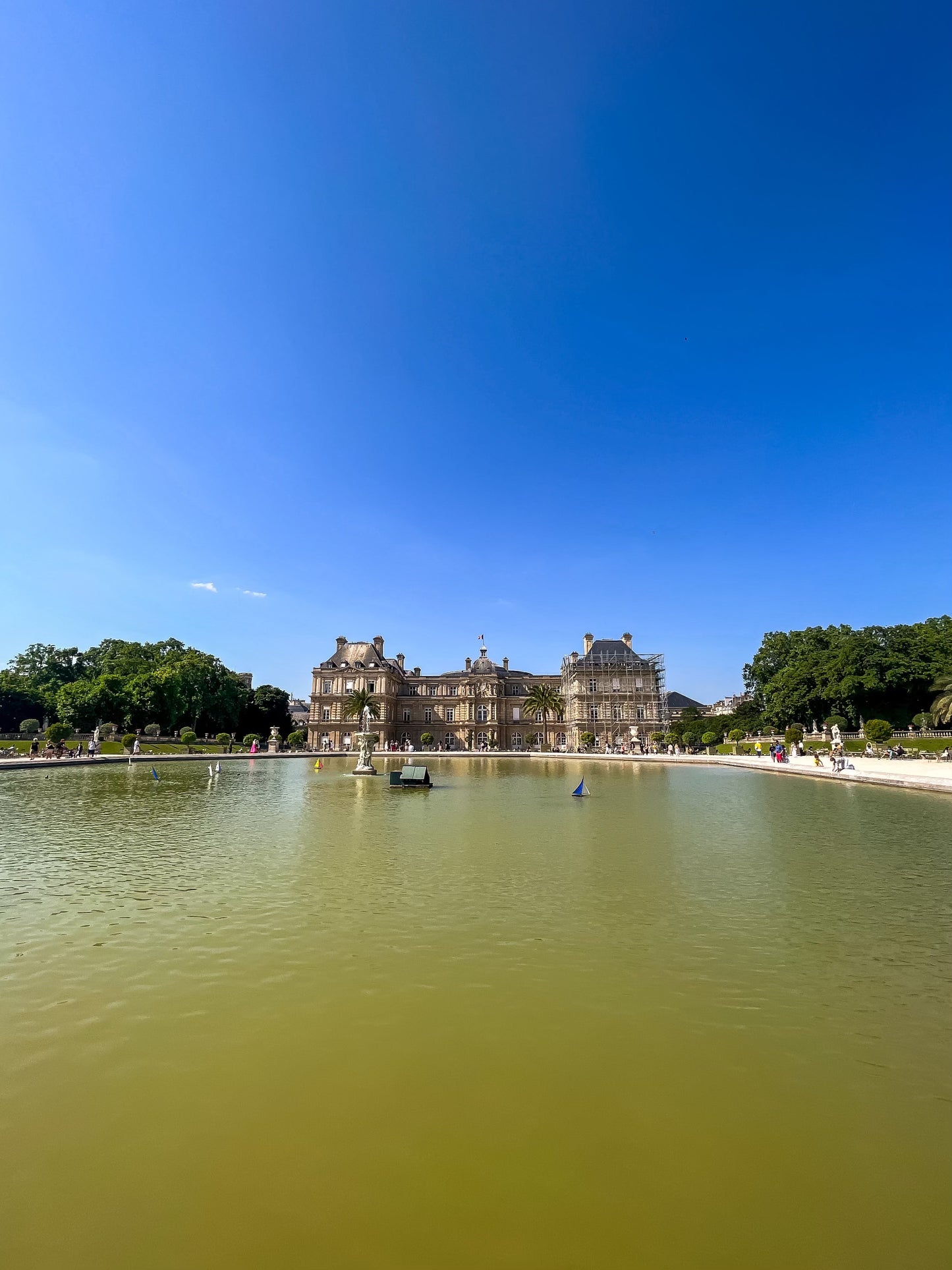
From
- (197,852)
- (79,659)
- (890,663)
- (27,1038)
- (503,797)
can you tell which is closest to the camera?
(27,1038)

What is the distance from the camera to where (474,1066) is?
5.15 m

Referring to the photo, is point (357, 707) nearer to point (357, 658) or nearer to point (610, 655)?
point (357, 658)

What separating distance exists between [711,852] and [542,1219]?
10.7 metres

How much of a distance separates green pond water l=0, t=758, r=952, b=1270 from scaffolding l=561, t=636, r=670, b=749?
67.2m

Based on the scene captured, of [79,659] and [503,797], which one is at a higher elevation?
[79,659]

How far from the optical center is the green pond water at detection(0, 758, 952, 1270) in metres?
3.55

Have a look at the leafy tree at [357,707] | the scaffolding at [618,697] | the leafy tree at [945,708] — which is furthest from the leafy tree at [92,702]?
the leafy tree at [945,708]

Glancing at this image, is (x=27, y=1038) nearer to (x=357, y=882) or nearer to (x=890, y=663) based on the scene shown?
(x=357, y=882)

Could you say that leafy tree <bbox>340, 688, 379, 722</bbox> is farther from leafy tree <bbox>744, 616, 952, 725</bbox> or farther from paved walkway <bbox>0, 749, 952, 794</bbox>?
leafy tree <bbox>744, 616, 952, 725</bbox>

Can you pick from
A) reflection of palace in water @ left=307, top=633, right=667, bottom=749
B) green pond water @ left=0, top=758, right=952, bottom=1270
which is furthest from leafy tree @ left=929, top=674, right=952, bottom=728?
green pond water @ left=0, top=758, right=952, bottom=1270

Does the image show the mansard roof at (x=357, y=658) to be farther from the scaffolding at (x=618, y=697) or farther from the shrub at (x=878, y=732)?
the shrub at (x=878, y=732)

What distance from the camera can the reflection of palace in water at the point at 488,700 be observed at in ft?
258

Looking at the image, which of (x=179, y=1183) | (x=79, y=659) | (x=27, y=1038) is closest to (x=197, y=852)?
(x=27, y=1038)

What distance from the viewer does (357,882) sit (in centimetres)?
1077
